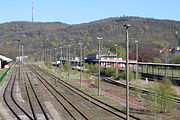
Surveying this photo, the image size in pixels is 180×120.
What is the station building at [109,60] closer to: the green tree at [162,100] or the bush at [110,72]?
the bush at [110,72]

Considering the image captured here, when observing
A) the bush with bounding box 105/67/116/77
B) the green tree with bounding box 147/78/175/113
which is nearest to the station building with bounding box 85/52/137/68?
the bush with bounding box 105/67/116/77

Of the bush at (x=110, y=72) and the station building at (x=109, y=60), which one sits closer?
the bush at (x=110, y=72)

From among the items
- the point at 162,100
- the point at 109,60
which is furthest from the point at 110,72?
the point at 162,100

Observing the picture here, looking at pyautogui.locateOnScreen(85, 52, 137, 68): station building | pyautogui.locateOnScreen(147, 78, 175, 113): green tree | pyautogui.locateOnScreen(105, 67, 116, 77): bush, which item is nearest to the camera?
pyautogui.locateOnScreen(147, 78, 175, 113): green tree

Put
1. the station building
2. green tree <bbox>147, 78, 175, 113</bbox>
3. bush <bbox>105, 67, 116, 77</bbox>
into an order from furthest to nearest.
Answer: the station building → bush <bbox>105, 67, 116, 77</bbox> → green tree <bbox>147, 78, 175, 113</bbox>

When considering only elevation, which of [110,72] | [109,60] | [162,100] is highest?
[109,60]

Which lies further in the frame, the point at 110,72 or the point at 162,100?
the point at 110,72

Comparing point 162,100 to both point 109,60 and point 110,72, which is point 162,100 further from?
point 109,60

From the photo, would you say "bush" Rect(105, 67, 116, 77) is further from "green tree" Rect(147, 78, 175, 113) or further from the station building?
"green tree" Rect(147, 78, 175, 113)

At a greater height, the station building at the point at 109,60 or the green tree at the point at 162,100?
the station building at the point at 109,60

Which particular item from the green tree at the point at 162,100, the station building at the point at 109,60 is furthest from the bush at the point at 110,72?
the green tree at the point at 162,100

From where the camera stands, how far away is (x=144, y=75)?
67.6 m

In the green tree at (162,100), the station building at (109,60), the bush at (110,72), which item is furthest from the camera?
the station building at (109,60)

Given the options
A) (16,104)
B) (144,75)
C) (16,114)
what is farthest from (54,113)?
(144,75)
